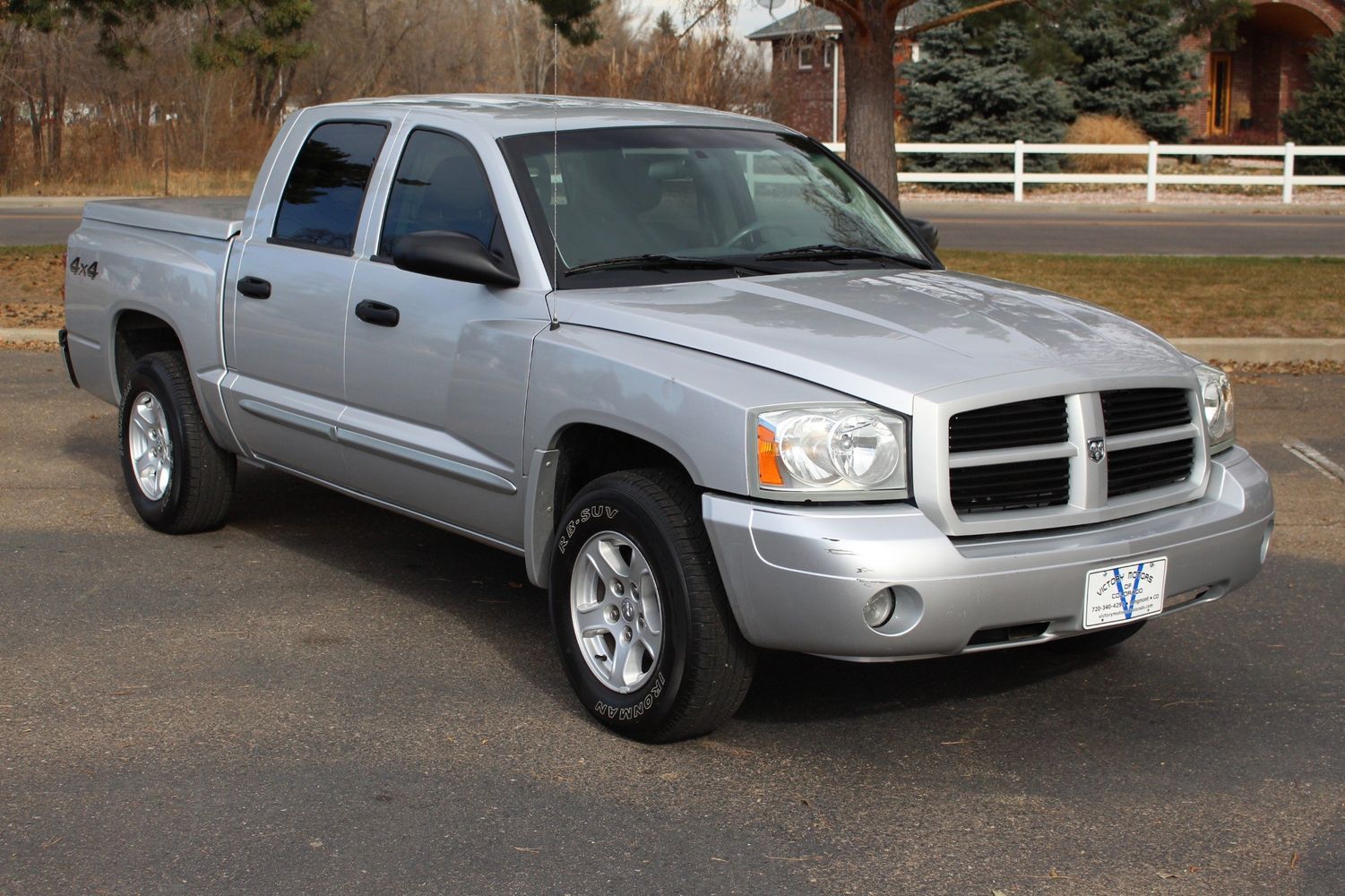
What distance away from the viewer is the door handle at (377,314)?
5457 millimetres

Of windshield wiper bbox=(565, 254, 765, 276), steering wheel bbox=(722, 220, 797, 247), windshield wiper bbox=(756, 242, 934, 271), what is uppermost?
steering wheel bbox=(722, 220, 797, 247)

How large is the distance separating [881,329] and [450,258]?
138 cm

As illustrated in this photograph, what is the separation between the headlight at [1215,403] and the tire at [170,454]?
409 cm

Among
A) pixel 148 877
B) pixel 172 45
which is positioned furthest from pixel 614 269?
pixel 172 45

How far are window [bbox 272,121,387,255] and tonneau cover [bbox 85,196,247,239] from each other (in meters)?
0.36

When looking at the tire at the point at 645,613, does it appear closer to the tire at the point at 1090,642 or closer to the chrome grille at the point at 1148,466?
the chrome grille at the point at 1148,466

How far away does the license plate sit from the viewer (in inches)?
170

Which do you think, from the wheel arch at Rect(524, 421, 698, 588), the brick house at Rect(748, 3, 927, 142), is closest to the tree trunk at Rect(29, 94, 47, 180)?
the brick house at Rect(748, 3, 927, 142)

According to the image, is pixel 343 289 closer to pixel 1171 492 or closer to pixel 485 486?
pixel 485 486

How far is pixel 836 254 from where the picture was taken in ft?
18.4

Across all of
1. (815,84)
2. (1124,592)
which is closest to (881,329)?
(1124,592)

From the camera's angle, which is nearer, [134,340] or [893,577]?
[893,577]

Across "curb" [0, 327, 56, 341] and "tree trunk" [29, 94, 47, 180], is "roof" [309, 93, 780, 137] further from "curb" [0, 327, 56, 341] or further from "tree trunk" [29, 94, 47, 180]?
"tree trunk" [29, 94, 47, 180]

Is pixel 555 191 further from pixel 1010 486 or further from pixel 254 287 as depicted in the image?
pixel 1010 486
